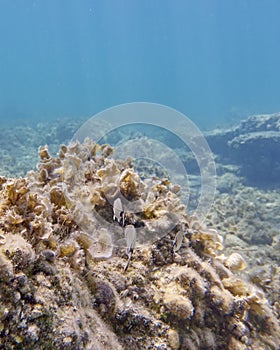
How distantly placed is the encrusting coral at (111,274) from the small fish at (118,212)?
0.01 m

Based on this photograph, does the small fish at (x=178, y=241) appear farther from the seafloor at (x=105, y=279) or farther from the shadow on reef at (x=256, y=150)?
the shadow on reef at (x=256, y=150)

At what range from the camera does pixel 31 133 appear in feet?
74.2

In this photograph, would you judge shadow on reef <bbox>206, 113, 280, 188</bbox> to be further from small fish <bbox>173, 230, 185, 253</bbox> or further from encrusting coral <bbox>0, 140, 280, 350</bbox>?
small fish <bbox>173, 230, 185, 253</bbox>

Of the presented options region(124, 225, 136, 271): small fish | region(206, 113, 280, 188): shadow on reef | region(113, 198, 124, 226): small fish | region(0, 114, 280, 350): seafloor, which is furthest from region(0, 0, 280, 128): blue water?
region(124, 225, 136, 271): small fish

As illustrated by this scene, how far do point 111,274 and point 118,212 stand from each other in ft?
1.80

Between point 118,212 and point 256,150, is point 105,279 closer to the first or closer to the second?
point 118,212

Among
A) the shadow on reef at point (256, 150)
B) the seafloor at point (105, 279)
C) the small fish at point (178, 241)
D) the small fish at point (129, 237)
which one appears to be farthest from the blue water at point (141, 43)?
the small fish at point (129, 237)

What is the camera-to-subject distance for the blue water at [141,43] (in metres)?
123

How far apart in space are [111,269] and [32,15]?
156 meters

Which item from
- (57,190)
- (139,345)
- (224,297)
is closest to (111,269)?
(139,345)

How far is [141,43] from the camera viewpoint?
570ft

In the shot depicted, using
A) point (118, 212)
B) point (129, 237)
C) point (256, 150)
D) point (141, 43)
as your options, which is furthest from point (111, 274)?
point (141, 43)

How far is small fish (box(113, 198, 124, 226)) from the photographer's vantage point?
7.38ft

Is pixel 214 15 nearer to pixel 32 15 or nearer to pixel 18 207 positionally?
pixel 32 15
